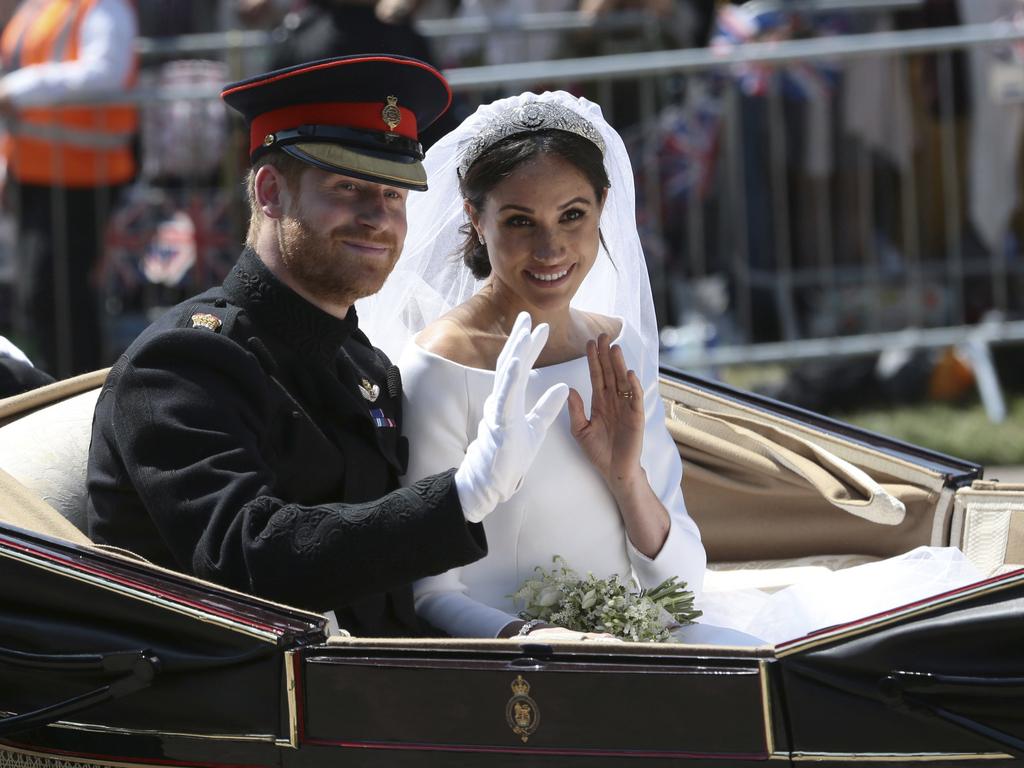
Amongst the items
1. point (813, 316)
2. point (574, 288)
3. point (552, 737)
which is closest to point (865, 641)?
point (552, 737)

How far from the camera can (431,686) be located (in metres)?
2.32

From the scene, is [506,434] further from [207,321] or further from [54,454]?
[54,454]

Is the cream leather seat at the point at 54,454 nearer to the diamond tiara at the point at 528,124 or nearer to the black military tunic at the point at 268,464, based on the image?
the black military tunic at the point at 268,464

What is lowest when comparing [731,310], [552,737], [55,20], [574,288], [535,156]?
[552,737]

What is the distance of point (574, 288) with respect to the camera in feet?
9.97

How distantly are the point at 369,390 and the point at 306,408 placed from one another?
168 millimetres

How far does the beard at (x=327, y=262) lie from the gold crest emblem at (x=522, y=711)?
79cm

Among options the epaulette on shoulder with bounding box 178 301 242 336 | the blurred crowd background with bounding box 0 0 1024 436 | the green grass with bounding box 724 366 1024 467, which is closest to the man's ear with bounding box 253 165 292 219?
the epaulette on shoulder with bounding box 178 301 242 336

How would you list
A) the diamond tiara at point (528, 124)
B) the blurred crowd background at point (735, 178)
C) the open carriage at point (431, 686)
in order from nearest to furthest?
the open carriage at point (431, 686), the diamond tiara at point (528, 124), the blurred crowd background at point (735, 178)

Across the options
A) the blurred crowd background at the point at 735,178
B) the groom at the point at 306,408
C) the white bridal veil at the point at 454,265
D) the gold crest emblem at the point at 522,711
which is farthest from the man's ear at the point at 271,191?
the blurred crowd background at the point at 735,178

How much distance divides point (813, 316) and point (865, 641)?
5.11 meters

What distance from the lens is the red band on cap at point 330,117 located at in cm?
276

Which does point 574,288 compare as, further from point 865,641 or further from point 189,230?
point 189,230

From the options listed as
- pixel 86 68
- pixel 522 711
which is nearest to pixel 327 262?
pixel 522 711
